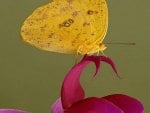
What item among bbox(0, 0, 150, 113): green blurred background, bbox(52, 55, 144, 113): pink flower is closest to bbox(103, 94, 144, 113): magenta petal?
bbox(52, 55, 144, 113): pink flower

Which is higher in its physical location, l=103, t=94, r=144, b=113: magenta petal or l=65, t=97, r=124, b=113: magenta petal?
l=65, t=97, r=124, b=113: magenta petal

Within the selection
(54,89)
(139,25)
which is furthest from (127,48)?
(54,89)

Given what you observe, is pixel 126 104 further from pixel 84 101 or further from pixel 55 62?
pixel 55 62

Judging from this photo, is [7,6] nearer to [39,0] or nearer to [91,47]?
[39,0]

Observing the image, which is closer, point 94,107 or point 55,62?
point 94,107

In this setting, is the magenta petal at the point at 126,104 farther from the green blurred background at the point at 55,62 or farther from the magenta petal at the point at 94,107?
the green blurred background at the point at 55,62

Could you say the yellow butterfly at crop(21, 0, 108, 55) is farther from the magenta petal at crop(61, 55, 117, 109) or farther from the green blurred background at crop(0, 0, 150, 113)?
the green blurred background at crop(0, 0, 150, 113)

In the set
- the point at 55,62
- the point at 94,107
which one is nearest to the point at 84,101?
the point at 94,107
